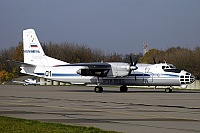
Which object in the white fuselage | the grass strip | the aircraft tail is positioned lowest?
the grass strip

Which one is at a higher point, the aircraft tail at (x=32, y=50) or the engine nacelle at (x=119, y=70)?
the aircraft tail at (x=32, y=50)

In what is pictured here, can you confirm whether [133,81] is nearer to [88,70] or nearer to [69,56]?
[88,70]

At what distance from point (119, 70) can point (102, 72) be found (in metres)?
1.96

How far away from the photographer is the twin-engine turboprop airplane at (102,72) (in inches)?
1721

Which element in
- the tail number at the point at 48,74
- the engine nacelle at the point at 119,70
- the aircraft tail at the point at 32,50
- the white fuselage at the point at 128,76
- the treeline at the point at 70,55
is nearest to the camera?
the white fuselage at the point at 128,76

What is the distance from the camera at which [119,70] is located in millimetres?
44719

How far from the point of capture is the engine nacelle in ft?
146

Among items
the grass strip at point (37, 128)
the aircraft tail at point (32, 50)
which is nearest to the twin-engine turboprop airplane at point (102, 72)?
the aircraft tail at point (32, 50)

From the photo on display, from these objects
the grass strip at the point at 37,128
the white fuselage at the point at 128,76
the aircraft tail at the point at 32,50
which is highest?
the aircraft tail at the point at 32,50

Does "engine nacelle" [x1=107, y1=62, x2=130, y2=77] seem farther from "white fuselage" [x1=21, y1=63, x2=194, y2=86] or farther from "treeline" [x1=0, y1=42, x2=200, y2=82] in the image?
"treeline" [x1=0, y1=42, x2=200, y2=82]

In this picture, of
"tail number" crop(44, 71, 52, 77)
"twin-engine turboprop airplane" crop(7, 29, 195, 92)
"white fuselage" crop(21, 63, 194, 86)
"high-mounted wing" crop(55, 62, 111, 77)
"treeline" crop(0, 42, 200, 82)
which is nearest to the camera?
"white fuselage" crop(21, 63, 194, 86)

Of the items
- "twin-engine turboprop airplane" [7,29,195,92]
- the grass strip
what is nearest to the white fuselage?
"twin-engine turboprop airplane" [7,29,195,92]

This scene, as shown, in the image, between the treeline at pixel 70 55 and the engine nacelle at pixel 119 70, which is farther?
the treeline at pixel 70 55

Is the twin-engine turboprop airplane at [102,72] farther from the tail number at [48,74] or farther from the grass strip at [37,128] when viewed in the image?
the grass strip at [37,128]
